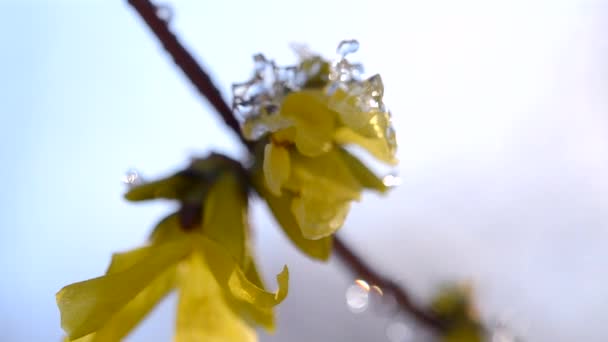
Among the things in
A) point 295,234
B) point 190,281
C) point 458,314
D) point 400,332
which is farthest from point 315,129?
point 400,332

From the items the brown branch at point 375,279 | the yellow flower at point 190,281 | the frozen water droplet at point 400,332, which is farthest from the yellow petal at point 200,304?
the frozen water droplet at point 400,332

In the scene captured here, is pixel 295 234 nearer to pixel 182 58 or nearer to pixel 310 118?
pixel 310 118

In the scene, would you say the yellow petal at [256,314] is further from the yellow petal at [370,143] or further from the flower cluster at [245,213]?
the yellow petal at [370,143]

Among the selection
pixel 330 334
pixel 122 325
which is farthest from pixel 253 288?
pixel 330 334

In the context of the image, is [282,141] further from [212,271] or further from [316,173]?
[212,271]

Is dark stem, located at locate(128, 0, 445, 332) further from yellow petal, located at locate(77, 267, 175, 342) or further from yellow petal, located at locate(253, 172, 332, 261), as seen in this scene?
yellow petal, located at locate(77, 267, 175, 342)
